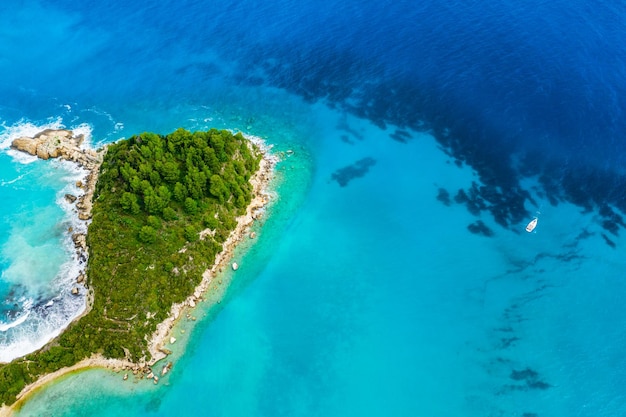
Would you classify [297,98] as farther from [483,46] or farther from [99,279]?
[99,279]

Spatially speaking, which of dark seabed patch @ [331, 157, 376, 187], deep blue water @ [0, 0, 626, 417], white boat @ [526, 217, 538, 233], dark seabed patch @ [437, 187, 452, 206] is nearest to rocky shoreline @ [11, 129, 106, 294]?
deep blue water @ [0, 0, 626, 417]

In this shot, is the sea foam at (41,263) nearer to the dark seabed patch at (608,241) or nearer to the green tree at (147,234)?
the green tree at (147,234)

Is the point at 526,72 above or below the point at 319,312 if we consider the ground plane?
above

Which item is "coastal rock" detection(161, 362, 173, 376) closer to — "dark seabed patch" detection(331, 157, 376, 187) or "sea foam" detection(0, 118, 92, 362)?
"sea foam" detection(0, 118, 92, 362)

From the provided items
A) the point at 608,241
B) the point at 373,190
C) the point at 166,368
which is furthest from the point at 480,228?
the point at 166,368

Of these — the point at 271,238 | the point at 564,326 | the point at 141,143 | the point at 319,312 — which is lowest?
the point at 564,326

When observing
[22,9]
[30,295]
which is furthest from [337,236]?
[22,9]
